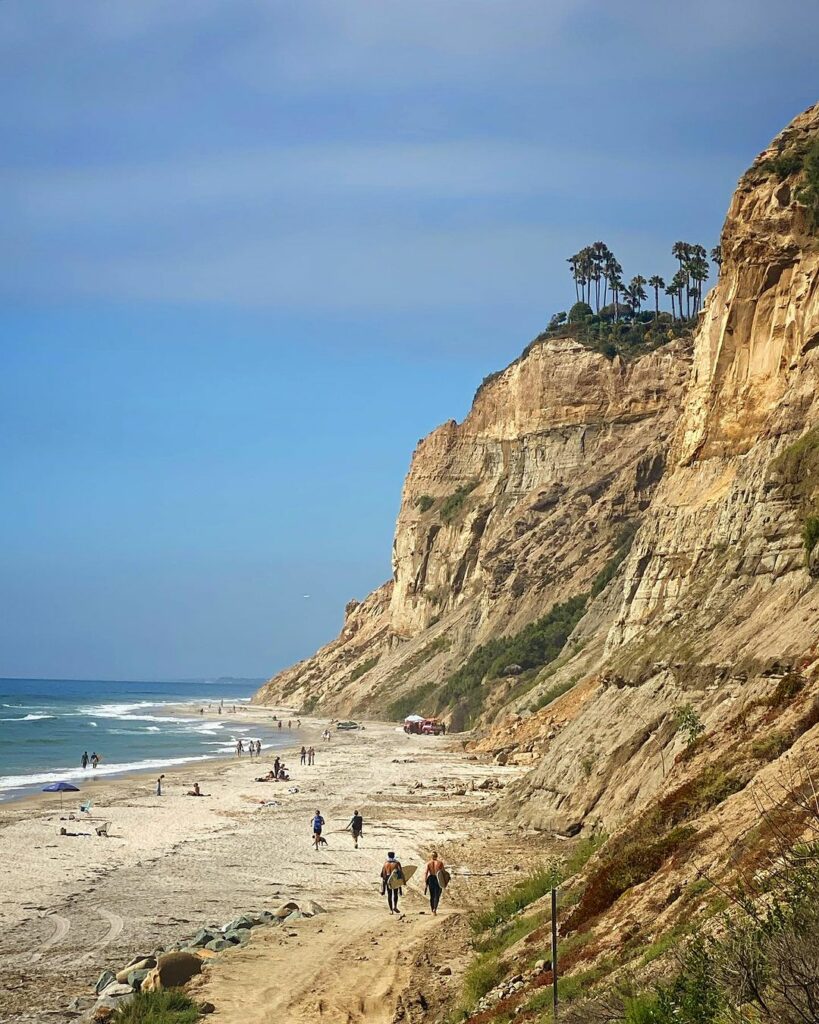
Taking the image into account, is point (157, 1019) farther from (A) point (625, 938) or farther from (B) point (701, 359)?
(B) point (701, 359)

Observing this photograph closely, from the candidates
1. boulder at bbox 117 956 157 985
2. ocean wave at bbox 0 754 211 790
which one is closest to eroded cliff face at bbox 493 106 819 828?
boulder at bbox 117 956 157 985

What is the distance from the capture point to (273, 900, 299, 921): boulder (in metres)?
19.1

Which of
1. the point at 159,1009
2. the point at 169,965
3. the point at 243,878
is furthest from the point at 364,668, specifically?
the point at 159,1009

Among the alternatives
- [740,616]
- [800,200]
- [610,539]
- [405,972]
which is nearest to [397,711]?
[610,539]

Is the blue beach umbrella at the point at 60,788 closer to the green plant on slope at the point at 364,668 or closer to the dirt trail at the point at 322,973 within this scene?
the dirt trail at the point at 322,973

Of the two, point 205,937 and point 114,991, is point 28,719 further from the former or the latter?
point 114,991

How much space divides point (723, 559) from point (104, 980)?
75.6 feet

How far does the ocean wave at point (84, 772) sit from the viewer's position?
4785 centimetres

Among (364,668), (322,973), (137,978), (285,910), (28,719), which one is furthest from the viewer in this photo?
(364,668)

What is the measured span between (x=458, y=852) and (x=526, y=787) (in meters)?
4.80

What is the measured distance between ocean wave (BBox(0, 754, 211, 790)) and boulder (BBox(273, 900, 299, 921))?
2930cm

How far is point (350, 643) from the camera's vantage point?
10738 cm

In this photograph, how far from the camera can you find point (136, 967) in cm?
1564

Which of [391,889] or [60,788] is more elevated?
[391,889]
